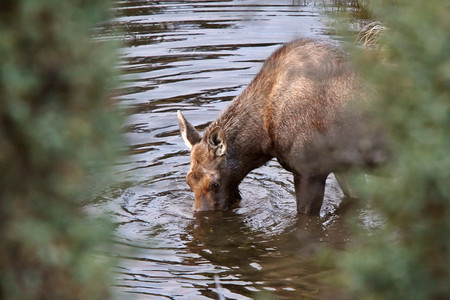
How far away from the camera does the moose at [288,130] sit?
26.0 feet

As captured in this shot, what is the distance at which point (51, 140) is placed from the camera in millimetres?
2117

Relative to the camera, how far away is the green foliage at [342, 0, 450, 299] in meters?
2.65

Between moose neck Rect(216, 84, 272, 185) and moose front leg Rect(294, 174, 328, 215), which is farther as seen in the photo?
moose neck Rect(216, 84, 272, 185)

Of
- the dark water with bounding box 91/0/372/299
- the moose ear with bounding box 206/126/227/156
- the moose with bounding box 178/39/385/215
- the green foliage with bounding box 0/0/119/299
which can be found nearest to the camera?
the green foliage with bounding box 0/0/119/299

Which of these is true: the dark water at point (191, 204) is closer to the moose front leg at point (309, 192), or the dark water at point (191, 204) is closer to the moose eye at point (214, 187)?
the moose front leg at point (309, 192)

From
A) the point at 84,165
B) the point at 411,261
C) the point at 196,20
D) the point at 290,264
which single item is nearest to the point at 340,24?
the point at 411,261

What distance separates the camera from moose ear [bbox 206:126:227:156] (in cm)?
814

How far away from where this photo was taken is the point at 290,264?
7133 millimetres

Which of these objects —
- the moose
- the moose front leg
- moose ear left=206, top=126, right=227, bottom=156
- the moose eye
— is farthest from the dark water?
moose ear left=206, top=126, right=227, bottom=156

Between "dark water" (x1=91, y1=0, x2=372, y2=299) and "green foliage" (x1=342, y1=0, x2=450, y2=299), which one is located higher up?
"green foliage" (x1=342, y1=0, x2=450, y2=299)

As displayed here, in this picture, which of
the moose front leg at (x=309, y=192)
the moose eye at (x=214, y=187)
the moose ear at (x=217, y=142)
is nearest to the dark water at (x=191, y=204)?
the moose front leg at (x=309, y=192)

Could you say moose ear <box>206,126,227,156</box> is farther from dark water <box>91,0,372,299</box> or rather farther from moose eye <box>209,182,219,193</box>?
dark water <box>91,0,372,299</box>

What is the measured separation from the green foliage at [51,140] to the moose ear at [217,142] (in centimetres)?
585

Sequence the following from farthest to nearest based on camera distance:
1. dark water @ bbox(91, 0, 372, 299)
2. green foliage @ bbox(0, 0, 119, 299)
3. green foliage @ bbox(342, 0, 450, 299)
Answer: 1. dark water @ bbox(91, 0, 372, 299)
2. green foliage @ bbox(342, 0, 450, 299)
3. green foliage @ bbox(0, 0, 119, 299)
